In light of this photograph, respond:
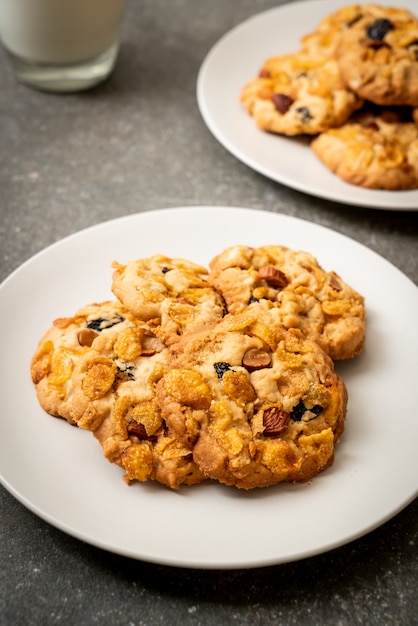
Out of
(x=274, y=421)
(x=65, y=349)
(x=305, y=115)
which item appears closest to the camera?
(x=274, y=421)

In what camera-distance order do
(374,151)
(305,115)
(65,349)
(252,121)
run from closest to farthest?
(65,349), (374,151), (305,115), (252,121)

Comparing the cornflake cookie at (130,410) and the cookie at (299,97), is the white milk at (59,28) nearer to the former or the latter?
the cookie at (299,97)

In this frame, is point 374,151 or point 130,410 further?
point 374,151

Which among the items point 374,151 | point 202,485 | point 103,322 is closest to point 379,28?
point 374,151

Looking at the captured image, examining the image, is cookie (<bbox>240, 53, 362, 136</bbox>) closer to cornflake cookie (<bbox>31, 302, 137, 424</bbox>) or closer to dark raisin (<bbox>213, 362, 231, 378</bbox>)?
cornflake cookie (<bbox>31, 302, 137, 424</bbox>)

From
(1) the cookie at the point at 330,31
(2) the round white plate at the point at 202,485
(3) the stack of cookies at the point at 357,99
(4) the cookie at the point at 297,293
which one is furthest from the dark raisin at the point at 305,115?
(4) the cookie at the point at 297,293

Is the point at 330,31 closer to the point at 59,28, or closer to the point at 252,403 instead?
the point at 59,28

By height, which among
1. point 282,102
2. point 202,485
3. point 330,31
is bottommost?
point 202,485

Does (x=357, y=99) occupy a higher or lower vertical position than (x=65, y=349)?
higher
